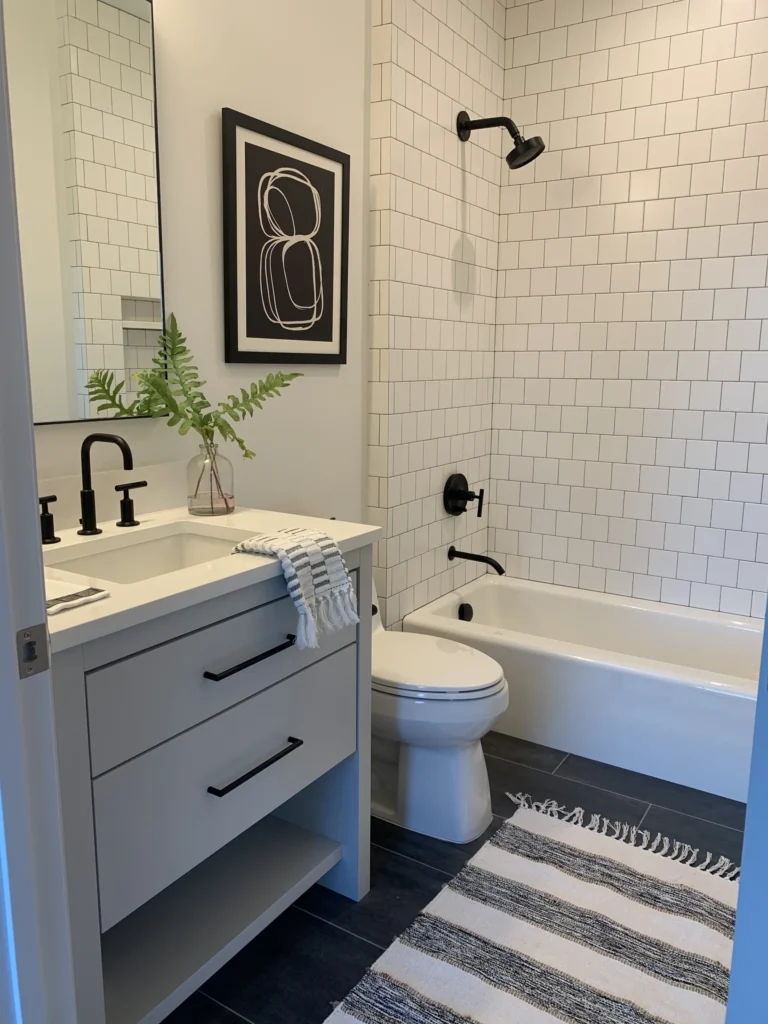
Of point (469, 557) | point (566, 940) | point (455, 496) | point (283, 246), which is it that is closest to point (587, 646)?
point (469, 557)

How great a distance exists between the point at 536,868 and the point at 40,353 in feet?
5.76

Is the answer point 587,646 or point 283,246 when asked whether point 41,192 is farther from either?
point 587,646

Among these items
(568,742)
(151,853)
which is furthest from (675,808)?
(151,853)

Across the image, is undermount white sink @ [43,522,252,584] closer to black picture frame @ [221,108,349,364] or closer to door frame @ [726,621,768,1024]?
black picture frame @ [221,108,349,364]

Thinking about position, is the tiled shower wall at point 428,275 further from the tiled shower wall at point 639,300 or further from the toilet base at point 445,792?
the toilet base at point 445,792

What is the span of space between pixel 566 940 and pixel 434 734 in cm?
58

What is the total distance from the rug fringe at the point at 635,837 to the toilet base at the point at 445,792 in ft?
0.66

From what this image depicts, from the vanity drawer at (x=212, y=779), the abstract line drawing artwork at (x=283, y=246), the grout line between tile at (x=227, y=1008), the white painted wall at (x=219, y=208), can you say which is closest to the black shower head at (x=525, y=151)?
the white painted wall at (x=219, y=208)

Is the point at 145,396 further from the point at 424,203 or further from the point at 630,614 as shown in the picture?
the point at 630,614

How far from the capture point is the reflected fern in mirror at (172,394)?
1.78 metres

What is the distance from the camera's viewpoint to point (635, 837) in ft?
7.29

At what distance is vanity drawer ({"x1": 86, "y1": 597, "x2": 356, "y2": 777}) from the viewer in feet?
3.99

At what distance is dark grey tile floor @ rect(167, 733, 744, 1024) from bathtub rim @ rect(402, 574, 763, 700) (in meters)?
0.35

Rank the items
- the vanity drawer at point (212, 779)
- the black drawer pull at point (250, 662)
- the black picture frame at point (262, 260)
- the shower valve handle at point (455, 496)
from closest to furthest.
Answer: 1. the vanity drawer at point (212, 779)
2. the black drawer pull at point (250, 662)
3. the black picture frame at point (262, 260)
4. the shower valve handle at point (455, 496)
